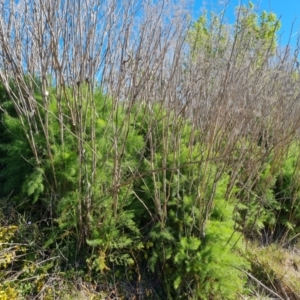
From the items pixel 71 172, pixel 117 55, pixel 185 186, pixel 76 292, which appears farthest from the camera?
pixel 117 55

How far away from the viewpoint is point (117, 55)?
2703mm

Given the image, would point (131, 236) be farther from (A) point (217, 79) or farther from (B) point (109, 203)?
(A) point (217, 79)

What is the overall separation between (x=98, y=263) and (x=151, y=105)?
3.79ft

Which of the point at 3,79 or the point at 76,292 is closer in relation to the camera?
the point at 76,292

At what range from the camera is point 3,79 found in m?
2.44

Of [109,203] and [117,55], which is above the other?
[117,55]

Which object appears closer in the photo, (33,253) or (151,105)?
(33,253)

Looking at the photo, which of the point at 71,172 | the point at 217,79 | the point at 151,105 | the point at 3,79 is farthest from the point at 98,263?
the point at 217,79

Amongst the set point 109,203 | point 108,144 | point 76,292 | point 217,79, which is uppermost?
point 217,79

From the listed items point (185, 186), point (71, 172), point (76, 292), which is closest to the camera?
point (76, 292)

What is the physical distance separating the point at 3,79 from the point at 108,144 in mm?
870

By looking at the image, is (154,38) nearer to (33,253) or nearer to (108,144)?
(108,144)

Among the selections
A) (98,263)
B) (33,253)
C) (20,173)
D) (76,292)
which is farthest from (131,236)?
(20,173)

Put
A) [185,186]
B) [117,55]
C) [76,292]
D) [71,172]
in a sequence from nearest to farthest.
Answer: [76,292] < [71,172] < [185,186] < [117,55]
